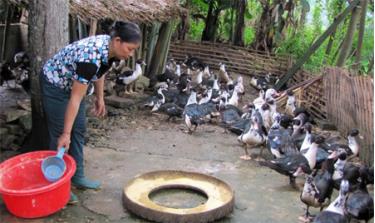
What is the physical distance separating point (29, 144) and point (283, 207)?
3.47 metres

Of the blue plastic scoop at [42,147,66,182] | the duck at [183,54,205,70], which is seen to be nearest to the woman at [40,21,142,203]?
the blue plastic scoop at [42,147,66,182]

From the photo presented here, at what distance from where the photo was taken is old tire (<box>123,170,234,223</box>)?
5324 millimetres

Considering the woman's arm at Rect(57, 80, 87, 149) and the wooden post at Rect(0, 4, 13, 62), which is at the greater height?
the wooden post at Rect(0, 4, 13, 62)

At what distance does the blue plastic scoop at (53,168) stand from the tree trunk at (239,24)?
14.3 metres

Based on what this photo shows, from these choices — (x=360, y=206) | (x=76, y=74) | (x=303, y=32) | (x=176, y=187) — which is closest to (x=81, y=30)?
(x=176, y=187)

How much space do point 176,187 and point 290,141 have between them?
240cm

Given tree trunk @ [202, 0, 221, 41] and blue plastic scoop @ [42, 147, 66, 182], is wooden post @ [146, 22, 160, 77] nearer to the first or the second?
tree trunk @ [202, 0, 221, 41]

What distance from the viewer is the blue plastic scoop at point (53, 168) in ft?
17.4

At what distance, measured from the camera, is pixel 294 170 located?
6.63 m

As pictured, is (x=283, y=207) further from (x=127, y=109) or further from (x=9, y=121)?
(x=127, y=109)

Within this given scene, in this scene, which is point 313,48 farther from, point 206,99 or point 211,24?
point 211,24

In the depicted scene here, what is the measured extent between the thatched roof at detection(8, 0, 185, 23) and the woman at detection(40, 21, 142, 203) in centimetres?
257

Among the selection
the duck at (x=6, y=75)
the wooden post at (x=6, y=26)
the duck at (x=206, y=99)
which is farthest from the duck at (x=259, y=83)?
the duck at (x=6, y=75)

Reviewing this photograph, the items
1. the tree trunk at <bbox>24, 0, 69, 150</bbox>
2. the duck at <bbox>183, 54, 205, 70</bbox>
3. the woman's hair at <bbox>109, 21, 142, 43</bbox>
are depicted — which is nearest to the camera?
the woman's hair at <bbox>109, 21, 142, 43</bbox>
